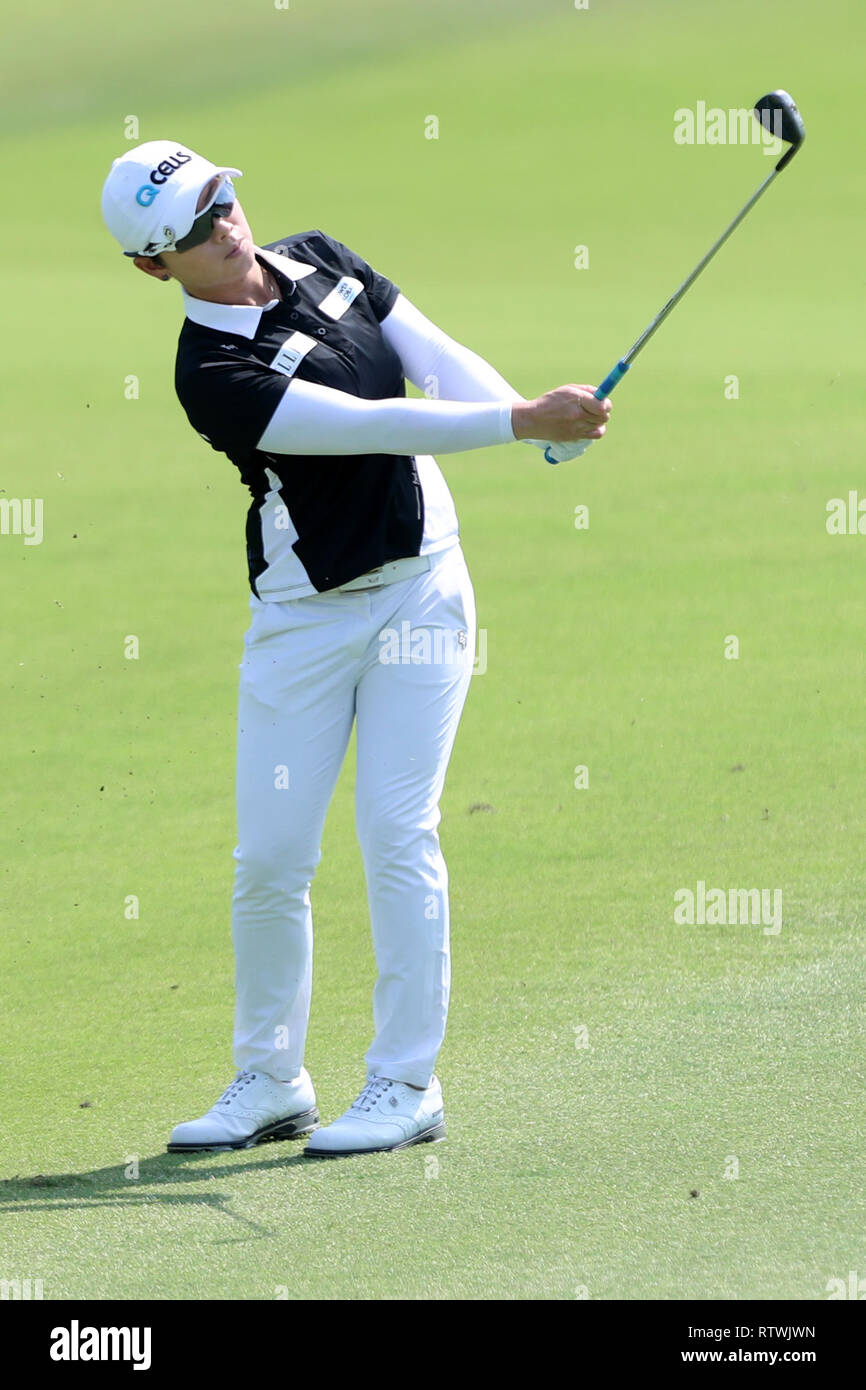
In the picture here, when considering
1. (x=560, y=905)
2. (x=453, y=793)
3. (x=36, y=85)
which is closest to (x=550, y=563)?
(x=453, y=793)

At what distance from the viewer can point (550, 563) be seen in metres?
Answer: 10.7

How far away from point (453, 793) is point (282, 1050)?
3.19 metres

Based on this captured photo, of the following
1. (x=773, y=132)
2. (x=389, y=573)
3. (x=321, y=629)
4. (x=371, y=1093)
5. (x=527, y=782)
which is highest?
(x=773, y=132)

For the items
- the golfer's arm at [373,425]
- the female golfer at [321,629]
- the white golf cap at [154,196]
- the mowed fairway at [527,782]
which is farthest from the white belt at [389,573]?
the mowed fairway at [527,782]

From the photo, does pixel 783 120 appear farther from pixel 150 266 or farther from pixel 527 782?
pixel 527 782

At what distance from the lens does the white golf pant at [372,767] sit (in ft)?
13.7

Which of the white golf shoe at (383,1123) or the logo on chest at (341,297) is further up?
the logo on chest at (341,297)

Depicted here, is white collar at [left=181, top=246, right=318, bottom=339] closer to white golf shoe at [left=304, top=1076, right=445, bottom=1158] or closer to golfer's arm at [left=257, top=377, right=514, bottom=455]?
golfer's arm at [left=257, top=377, right=514, bottom=455]

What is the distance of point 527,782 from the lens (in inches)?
296

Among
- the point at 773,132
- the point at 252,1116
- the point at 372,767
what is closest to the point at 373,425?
the point at 372,767

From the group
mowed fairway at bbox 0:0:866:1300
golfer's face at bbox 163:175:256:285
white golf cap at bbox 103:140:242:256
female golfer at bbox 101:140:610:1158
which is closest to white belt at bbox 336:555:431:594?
female golfer at bbox 101:140:610:1158

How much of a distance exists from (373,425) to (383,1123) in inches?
56.4

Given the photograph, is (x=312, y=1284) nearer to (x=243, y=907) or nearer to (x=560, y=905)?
(x=243, y=907)

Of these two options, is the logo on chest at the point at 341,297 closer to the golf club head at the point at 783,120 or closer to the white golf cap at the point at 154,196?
the white golf cap at the point at 154,196
